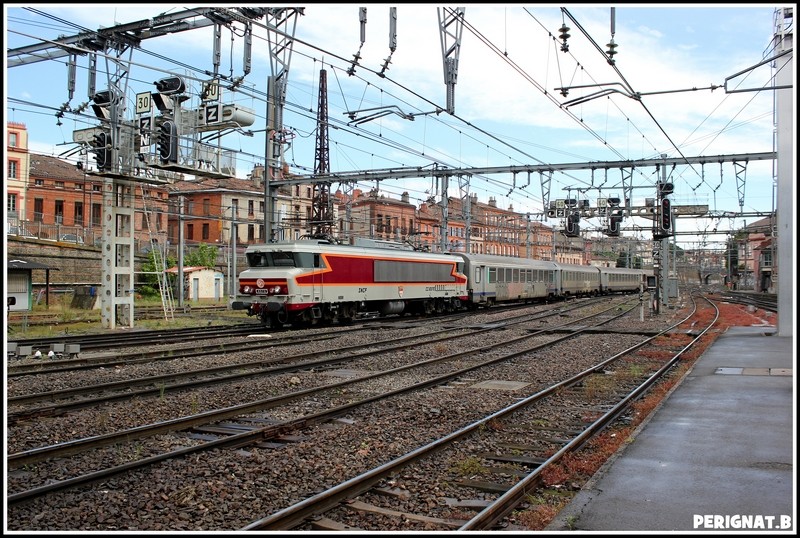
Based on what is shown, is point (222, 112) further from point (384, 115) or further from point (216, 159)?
point (384, 115)

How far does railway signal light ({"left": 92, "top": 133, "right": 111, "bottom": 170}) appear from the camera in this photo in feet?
68.1

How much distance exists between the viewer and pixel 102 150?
826 inches

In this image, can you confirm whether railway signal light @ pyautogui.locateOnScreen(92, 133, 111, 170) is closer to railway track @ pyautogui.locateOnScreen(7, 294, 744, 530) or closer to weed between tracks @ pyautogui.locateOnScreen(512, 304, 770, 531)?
railway track @ pyautogui.locateOnScreen(7, 294, 744, 530)

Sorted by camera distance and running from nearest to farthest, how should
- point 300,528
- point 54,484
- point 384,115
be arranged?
point 300,528
point 54,484
point 384,115

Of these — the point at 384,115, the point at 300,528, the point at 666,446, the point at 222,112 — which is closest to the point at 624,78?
the point at 384,115

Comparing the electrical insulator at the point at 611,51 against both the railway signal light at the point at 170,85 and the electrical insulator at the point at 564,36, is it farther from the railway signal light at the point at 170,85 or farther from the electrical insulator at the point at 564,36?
the railway signal light at the point at 170,85

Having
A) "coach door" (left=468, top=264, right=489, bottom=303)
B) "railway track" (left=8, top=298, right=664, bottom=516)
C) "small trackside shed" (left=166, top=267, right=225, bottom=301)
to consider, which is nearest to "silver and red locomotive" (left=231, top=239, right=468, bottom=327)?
"coach door" (left=468, top=264, right=489, bottom=303)

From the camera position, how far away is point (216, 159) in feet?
73.4

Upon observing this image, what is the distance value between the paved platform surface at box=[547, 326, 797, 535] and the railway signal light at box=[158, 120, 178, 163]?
15029mm

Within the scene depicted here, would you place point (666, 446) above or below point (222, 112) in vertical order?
below

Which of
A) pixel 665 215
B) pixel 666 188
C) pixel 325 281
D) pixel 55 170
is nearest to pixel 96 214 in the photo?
pixel 55 170

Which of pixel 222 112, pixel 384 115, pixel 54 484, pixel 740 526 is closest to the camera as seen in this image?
pixel 740 526

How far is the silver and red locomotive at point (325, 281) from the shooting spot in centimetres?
2250

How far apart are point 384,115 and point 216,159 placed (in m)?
5.82
